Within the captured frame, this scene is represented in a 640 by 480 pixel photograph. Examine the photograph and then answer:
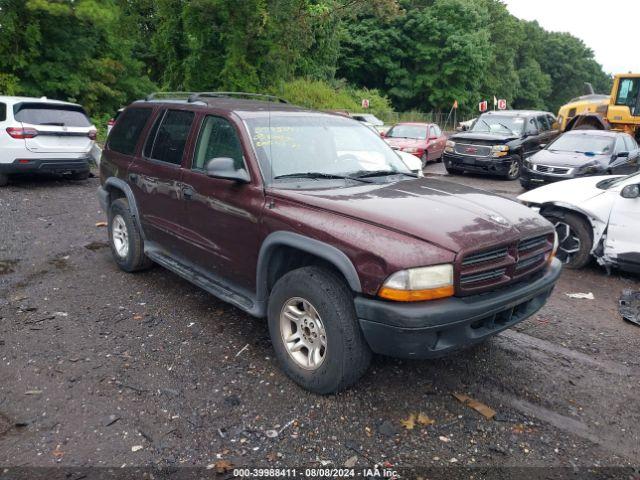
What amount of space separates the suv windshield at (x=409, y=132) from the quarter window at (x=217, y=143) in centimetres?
1319

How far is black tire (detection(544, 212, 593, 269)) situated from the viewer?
19.8 feet

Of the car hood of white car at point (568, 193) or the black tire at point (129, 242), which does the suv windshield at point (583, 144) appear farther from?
the black tire at point (129, 242)

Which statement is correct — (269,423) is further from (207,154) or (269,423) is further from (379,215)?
(207,154)

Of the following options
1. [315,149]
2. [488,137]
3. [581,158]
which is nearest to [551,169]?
[581,158]

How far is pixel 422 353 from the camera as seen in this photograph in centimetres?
294

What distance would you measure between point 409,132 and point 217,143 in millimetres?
13726

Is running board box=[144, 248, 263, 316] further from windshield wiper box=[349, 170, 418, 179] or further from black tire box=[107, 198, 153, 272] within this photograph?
windshield wiper box=[349, 170, 418, 179]

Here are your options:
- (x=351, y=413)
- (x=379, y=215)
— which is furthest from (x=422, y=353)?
(x=379, y=215)

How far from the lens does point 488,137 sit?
14.0 meters

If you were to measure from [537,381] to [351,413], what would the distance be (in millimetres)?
1452

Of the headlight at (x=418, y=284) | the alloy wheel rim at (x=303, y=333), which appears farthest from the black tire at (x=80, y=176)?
the headlight at (x=418, y=284)

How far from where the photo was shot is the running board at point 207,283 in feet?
12.4

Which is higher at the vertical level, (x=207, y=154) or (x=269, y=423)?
(x=207, y=154)

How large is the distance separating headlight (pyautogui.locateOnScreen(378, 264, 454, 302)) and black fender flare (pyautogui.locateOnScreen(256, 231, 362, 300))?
0.64 ft
